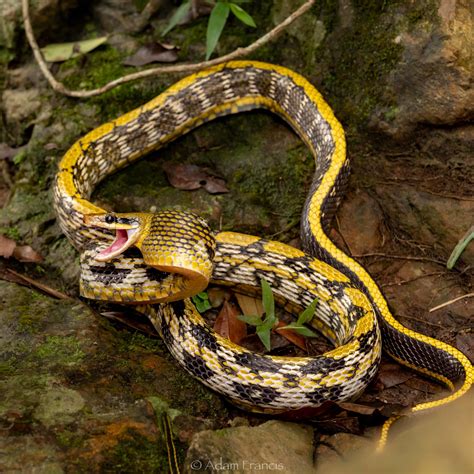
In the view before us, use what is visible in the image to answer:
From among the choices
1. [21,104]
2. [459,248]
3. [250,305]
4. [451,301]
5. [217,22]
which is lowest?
[250,305]

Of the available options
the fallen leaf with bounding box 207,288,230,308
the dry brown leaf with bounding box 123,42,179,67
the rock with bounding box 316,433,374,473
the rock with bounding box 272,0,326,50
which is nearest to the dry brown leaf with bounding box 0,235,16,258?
the fallen leaf with bounding box 207,288,230,308

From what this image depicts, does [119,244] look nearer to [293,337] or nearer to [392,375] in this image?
[293,337]

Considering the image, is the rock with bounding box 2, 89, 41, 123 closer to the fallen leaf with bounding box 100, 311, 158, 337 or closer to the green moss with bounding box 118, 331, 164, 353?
the fallen leaf with bounding box 100, 311, 158, 337

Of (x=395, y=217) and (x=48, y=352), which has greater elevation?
(x=395, y=217)

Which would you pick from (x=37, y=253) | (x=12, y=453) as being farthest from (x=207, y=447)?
(x=37, y=253)

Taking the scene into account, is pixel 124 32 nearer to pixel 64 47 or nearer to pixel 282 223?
pixel 64 47

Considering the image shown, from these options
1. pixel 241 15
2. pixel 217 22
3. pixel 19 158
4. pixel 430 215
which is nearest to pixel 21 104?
pixel 19 158

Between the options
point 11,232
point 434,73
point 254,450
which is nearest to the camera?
point 254,450

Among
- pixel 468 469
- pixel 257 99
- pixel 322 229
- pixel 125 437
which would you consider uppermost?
pixel 468 469
